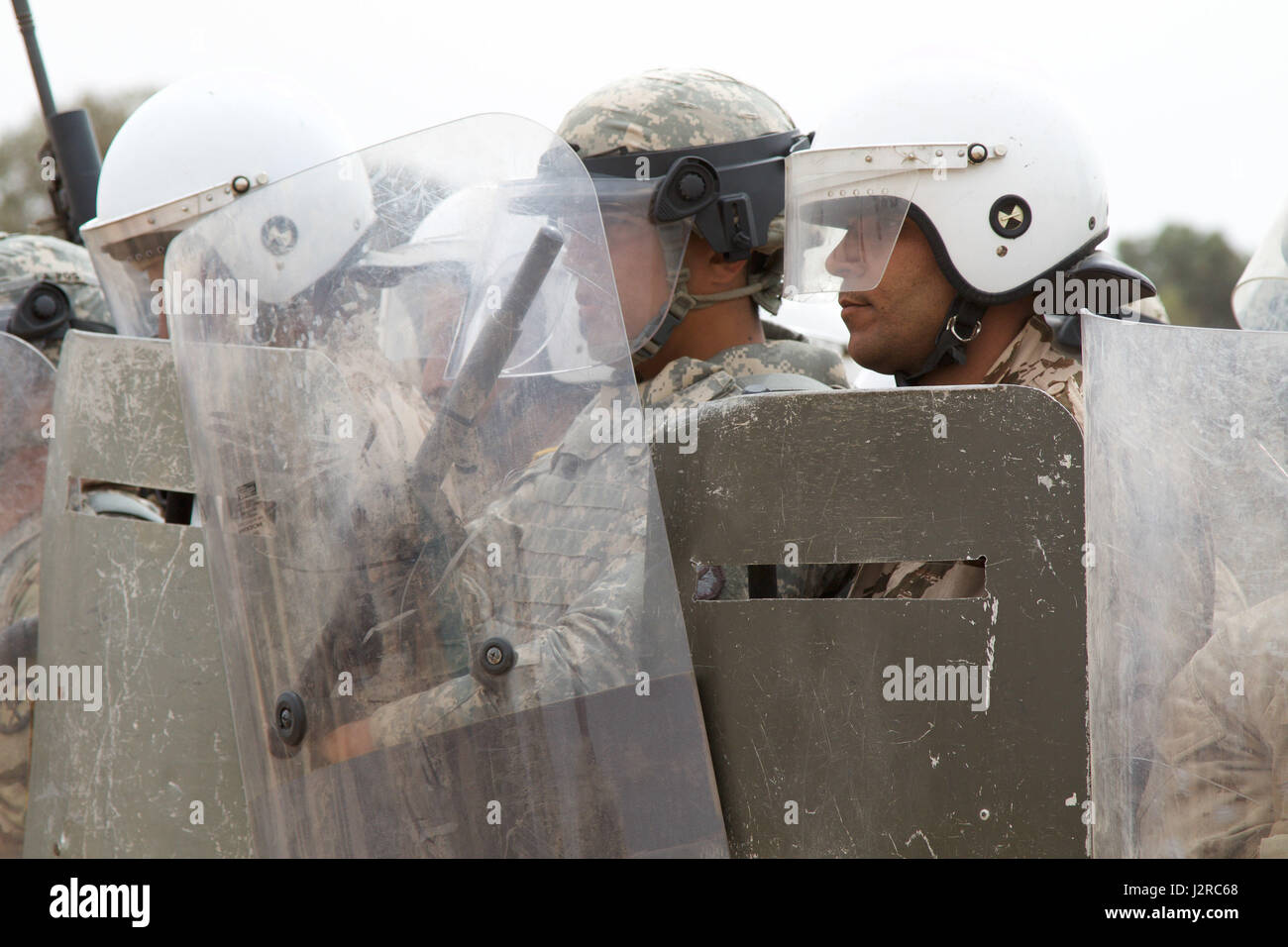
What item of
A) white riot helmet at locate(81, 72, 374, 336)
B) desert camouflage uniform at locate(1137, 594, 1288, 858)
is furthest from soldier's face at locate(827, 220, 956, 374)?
white riot helmet at locate(81, 72, 374, 336)

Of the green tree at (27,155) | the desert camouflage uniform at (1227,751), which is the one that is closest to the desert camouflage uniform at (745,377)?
the desert camouflage uniform at (1227,751)

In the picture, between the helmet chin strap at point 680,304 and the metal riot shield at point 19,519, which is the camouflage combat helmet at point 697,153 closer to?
the helmet chin strap at point 680,304

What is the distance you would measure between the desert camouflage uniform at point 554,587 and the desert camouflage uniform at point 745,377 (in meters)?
0.42

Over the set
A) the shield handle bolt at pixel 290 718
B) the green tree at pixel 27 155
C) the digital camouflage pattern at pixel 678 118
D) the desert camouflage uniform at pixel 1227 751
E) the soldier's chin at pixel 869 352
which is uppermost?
the green tree at pixel 27 155

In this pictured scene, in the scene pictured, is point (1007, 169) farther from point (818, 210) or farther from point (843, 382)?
point (843, 382)

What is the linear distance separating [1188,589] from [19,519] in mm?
2174

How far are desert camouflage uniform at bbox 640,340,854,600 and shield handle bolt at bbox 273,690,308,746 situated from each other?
750 millimetres

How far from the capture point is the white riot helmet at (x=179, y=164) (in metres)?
3.42

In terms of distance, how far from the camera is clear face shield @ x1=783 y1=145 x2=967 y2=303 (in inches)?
106

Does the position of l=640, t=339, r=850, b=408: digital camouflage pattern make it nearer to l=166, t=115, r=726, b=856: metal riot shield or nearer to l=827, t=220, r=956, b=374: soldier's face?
l=827, t=220, r=956, b=374: soldier's face

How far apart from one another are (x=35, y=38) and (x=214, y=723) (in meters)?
3.17

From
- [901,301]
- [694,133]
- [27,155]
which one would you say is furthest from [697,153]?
[27,155]
